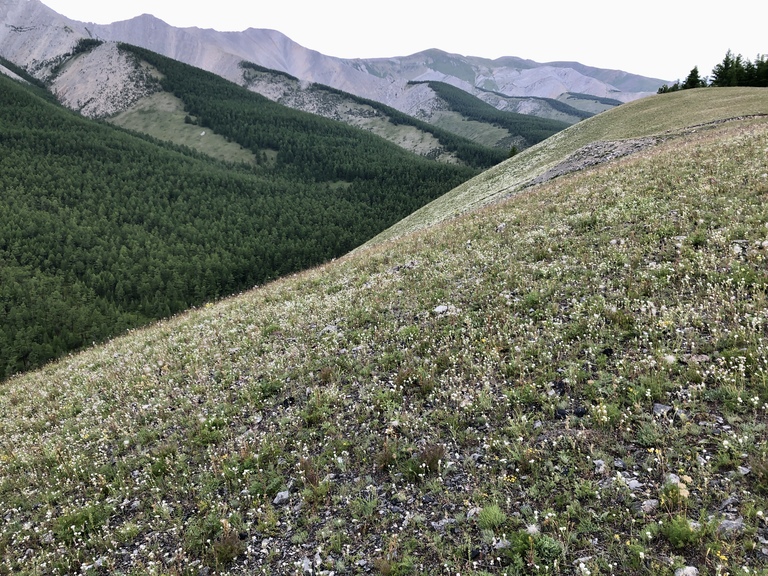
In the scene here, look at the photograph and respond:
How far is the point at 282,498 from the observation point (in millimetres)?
7691

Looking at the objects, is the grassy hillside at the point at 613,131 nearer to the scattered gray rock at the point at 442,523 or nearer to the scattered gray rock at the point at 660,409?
the scattered gray rock at the point at 660,409

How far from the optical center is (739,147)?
63.7 feet

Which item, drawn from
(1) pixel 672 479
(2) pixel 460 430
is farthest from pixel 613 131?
(1) pixel 672 479

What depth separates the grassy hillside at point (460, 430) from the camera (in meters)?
5.83

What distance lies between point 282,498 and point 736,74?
10228cm

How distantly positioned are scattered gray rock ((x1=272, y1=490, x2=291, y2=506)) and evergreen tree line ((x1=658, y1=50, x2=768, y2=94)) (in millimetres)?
96465

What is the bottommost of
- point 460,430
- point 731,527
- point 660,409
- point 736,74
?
point 460,430

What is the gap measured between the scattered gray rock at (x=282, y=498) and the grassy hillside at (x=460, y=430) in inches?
2.5

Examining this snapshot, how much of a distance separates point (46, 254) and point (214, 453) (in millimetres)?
203594

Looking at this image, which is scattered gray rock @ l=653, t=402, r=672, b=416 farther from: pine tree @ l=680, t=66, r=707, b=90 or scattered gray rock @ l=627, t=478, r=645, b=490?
pine tree @ l=680, t=66, r=707, b=90

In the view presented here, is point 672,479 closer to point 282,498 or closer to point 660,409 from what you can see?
point 660,409

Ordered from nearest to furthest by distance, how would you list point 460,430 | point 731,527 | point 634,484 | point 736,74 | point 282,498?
point 731,527, point 634,484, point 282,498, point 460,430, point 736,74

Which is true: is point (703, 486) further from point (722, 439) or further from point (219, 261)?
point (219, 261)

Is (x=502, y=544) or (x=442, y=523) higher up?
(x=502, y=544)
